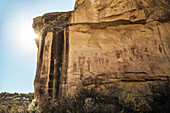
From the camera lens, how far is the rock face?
8656 millimetres

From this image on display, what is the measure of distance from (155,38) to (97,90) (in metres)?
5.21

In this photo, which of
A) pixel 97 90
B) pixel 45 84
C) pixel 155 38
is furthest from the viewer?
pixel 155 38

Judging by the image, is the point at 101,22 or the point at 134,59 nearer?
the point at 134,59

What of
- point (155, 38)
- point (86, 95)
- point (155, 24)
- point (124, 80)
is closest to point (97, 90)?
point (86, 95)

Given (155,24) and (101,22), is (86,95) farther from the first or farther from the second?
(155,24)

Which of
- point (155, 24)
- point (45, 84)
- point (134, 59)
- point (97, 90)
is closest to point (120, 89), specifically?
point (97, 90)

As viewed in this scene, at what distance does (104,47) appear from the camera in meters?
9.81

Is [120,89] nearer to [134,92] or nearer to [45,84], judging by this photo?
[134,92]

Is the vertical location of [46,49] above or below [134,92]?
above

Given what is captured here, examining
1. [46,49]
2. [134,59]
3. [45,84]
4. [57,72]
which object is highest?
[46,49]

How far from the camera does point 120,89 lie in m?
7.89

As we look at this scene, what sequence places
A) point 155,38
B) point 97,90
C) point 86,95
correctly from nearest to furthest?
1. point 86,95
2. point 97,90
3. point 155,38

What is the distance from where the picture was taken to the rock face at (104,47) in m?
8.66

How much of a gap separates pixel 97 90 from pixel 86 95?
2.92 feet
